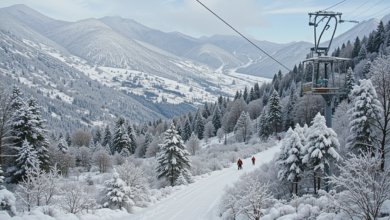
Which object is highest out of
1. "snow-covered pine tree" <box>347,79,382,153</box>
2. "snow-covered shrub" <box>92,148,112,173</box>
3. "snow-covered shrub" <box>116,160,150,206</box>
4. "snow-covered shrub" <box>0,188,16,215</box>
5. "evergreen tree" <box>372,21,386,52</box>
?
"evergreen tree" <box>372,21,386,52</box>

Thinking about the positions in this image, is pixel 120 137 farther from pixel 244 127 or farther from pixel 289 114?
pixel 289 114

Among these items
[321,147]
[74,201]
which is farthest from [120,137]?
[321,147]

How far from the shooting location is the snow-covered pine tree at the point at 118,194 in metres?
16.7

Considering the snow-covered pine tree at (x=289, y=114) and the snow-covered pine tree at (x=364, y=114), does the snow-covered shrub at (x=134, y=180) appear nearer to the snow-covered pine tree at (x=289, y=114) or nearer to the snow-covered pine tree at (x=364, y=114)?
the snow-covered pine tree at (x=364, y=114)

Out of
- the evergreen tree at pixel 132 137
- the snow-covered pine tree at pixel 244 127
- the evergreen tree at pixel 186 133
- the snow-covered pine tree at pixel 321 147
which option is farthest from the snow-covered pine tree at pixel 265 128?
the snow-covered pine tree at pixel 321 147

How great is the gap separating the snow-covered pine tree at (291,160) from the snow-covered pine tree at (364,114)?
15.7ft

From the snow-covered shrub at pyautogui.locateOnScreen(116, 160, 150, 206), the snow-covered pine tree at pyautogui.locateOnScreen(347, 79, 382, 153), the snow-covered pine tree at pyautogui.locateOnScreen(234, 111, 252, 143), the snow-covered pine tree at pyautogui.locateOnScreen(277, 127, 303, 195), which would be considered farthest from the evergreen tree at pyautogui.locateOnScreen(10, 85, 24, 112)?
the snow-covered pine tree at pyautogui.locateOnScreen(234, 111, 252, 143)

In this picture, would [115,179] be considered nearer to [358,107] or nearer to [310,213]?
[310,213]

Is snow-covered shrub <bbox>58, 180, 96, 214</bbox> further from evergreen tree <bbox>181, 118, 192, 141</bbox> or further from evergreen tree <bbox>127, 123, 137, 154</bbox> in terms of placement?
evergreen tree <bbox>181, 118, 192, 141</bbox>

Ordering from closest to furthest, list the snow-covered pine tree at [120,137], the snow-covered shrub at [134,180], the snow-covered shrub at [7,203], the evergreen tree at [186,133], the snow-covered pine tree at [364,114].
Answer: the snow-covered shrub at [7,203] < the snow-covered pine tree at [364,114] < the snow-covered shrub at [134,180] < the snow-covered pine tree at [120,137] < the evergreen tree at [186,133]

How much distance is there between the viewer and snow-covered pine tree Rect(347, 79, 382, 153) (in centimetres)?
1931

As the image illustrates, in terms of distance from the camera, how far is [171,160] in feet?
92.1

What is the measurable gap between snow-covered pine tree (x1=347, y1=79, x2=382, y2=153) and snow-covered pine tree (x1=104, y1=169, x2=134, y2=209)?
1772cm

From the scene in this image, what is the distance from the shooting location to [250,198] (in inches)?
460
